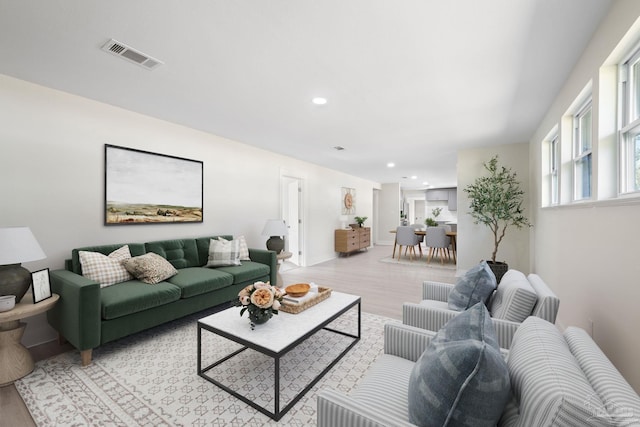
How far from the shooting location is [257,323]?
77.2 inches

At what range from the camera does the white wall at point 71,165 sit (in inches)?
94.8

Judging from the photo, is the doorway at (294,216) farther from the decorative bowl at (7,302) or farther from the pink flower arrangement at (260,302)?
the decorative bowl at (7,302)

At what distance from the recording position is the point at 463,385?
80 centimetres

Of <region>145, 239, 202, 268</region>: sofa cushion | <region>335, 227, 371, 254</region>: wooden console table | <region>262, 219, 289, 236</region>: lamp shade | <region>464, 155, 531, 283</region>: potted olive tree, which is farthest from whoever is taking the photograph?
<region>335, 227, 371, 254</region>: wooden console table

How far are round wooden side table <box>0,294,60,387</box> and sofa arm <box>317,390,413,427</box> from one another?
88.9 inches

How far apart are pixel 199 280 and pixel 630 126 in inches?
141

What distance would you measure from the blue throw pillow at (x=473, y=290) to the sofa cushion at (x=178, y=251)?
3.03 m

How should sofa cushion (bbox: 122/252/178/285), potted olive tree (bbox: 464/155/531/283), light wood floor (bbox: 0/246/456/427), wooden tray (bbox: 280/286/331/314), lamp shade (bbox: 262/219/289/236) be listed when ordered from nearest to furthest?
light wood floor (bbox: 0/246/456/427), wooden tray (bbox: 280/286/331/314), sofa cushion (bbox: 122/252/178/285), potted olive tree (bbox: 464/155/531/283), lamp shade (bbox: 262/219/289/236)

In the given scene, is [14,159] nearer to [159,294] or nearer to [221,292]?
[159,294]

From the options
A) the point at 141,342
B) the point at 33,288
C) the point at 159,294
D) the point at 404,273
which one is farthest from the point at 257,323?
the point at 404,273

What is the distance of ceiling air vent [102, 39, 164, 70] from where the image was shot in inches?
76.5

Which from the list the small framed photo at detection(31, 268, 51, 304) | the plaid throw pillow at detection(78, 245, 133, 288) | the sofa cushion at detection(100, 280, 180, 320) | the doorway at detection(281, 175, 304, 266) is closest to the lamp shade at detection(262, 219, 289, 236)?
the doorway at detection(281, 175, 304, 266)

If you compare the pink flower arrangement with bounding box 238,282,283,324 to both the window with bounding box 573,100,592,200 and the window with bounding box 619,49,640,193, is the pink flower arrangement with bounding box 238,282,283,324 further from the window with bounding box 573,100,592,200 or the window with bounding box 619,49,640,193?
the window with bounding box 573,100,592,200

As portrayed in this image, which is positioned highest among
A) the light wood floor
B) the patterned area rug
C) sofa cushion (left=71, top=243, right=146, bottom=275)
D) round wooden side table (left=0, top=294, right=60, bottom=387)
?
sofa cushion (left=71, top=243, right=146, bottom=275)
